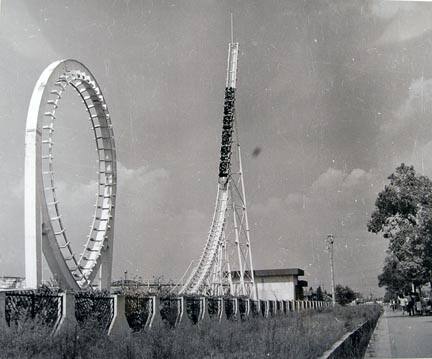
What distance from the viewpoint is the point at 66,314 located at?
10.9 m

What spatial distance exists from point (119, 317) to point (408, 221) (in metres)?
23.0

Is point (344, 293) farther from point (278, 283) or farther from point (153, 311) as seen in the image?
point (153, 311)

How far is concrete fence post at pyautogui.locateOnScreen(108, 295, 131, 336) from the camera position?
12578 millimetres

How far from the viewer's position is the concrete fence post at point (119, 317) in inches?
495

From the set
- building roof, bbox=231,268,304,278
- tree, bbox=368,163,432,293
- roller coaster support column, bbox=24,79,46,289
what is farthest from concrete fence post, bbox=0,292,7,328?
building roof, bbox=231,268,304,278

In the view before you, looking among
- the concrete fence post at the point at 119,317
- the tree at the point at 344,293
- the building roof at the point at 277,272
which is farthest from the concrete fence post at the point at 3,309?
the tree at the point at 344,293

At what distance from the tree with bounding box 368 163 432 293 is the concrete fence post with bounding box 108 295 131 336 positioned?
20906 millimetres

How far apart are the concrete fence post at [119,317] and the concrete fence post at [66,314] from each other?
Answer: 1.56 meters

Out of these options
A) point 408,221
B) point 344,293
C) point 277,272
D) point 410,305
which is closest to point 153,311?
point 408,221

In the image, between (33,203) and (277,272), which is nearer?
(33,203)

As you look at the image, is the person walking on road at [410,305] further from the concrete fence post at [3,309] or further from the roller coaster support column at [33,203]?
the concrete fence post at [3,309]

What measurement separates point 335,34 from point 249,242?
27413mm

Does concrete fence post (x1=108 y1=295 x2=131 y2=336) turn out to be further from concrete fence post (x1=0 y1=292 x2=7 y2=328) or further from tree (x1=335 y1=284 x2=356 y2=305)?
tree (x1=335 y1=284 x2=356 y2=305)

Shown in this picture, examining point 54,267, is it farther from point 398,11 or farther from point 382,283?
point 382,283
